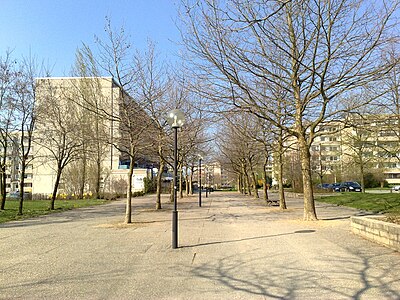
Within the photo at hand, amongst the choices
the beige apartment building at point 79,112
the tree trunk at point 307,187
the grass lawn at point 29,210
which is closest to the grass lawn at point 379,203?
the tree trunk at point 307,187

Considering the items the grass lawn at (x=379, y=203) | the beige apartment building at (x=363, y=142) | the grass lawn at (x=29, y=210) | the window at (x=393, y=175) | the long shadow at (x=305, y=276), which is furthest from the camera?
the window at (x=393, y=175)

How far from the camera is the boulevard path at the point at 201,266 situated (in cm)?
573

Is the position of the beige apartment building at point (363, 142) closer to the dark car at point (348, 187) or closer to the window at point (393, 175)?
the dark car at point (348, 187)

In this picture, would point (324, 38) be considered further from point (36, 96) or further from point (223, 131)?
point (223, 131)

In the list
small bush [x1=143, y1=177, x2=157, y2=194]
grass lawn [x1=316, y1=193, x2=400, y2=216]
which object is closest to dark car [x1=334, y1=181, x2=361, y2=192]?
small bush [x1=143, y1=177, x2=157, y2=194]

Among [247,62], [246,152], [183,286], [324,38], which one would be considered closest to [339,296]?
[183,286]

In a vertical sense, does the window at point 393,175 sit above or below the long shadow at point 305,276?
above

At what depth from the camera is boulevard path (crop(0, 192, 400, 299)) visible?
5734mm

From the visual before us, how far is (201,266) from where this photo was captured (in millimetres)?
7492

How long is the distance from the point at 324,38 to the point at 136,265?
10544 millimetres

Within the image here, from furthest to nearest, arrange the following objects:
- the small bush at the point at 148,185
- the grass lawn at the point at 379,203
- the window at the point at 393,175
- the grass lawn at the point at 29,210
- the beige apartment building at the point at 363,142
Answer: the window at the point at 393,175
the small bush at the point at 148,185
the grass lawn at the point at 29,210
the grass lawn at the point at 379,203
the beige apartment building at the point at 363,142

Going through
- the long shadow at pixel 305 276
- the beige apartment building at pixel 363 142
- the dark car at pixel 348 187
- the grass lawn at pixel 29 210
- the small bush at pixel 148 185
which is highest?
the beige apartment building at pixel 363 142

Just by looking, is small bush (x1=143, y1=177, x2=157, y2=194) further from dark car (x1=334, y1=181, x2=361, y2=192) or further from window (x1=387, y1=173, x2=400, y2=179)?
window (x1=387, y1=173, x2=400, y2=179)

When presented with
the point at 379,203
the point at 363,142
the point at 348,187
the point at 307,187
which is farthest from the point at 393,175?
the point at 307,187
